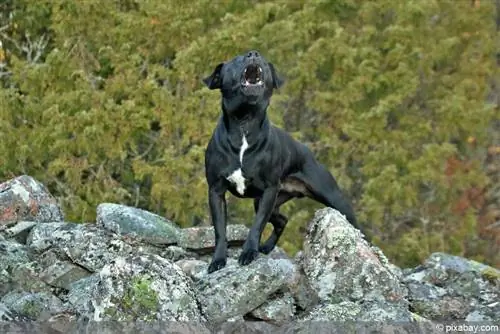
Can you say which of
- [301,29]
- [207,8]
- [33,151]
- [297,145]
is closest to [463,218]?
[301,29]

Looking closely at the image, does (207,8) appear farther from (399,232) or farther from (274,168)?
(274,168)

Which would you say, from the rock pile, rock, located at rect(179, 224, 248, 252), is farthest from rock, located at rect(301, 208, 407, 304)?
rock, located at rect(179, 224, 248, 252)

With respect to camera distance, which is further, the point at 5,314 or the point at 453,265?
the point at 453,265

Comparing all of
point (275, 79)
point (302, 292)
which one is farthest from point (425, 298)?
point (275, 79)

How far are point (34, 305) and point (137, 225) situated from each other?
140 cm

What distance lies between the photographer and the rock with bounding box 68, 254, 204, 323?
538 cm

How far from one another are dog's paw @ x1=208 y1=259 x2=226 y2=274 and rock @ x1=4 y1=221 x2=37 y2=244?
5.17 feet

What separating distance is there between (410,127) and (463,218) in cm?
204

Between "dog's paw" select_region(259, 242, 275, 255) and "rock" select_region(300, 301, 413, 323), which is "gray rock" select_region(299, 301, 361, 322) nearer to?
"rock" select_region(300, 301, 413, 323)

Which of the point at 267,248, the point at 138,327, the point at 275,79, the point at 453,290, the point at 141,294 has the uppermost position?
the point at 275,79

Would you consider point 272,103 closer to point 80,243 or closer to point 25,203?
point 25,203

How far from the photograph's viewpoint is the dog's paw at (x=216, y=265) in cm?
640

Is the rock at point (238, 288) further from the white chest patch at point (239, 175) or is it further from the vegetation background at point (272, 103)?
the vegetation background at point (272, 103)

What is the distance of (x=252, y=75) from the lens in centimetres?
640
